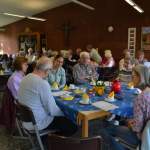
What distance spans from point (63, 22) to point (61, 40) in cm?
78

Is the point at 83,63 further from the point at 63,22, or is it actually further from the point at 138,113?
the point at 63,22

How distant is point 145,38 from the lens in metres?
7.61

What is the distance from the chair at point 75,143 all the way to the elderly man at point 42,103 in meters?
0.91

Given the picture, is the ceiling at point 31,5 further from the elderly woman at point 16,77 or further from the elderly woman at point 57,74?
the elderly woman at point 16,77

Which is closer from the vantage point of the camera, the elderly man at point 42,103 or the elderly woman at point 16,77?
the elderly man at point 42,103

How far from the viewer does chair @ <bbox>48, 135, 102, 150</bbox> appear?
1.49m

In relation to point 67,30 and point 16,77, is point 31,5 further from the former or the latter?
point 16,77

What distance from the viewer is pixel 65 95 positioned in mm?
2826

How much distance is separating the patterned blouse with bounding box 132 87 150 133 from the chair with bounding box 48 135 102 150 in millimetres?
602

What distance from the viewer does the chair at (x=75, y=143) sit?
1.49m

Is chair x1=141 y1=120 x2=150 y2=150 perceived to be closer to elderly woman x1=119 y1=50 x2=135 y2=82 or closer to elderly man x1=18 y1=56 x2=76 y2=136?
elderly man x1=18 y1=56 x2=76 y2=136

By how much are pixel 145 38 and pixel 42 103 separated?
594cm

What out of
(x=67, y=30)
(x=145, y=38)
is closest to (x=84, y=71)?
(x=145, y=38)

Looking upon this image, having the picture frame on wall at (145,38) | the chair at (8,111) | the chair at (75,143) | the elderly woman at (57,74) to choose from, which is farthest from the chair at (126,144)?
the picture frame on wall at (145,38)
